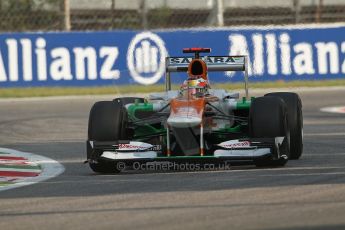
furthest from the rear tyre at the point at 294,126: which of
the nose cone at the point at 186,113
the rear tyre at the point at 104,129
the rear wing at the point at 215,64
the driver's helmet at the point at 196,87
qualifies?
the rear tyre at the point at 104,129

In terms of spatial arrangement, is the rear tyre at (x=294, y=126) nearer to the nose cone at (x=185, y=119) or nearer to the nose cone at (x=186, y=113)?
the nose cone at (x=186, y=113)

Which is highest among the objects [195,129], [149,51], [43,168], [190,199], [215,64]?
[215,64]

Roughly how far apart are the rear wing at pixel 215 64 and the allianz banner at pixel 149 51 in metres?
10.9

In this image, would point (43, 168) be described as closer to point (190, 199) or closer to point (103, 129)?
point (103, 129)

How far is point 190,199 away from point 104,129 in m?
2.80

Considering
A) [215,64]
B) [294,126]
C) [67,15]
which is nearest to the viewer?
[294,126]

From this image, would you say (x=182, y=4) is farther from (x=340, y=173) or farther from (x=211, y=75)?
(x=340, y=173)

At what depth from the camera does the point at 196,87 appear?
39.4 ft

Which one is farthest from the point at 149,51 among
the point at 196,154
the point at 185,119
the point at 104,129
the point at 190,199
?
the point at 190,199

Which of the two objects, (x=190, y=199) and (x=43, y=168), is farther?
(x=43, y=168)

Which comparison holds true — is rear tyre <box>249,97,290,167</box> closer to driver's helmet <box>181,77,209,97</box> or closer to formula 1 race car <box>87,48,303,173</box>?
formula 1 race car <box>87,48,303,173</box>

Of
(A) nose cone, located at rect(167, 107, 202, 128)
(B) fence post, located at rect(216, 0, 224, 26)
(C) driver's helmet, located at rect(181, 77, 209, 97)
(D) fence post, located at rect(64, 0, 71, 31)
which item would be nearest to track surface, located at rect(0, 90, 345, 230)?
(A) nose cone, located at rect(167, 107, 202, 128)

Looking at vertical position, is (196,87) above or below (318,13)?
below

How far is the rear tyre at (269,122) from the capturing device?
37.1 ft
